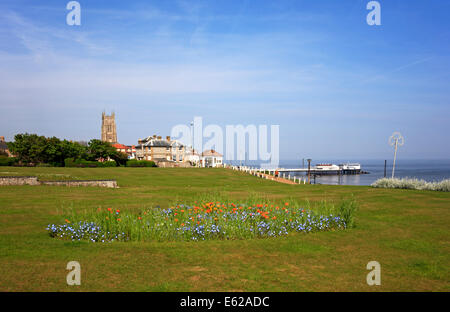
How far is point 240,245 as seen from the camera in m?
9.55

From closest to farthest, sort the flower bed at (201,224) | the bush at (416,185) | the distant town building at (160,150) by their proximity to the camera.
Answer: the flower bed at (201,224) < the bush at (416,185) < the distant town building at (160,150)

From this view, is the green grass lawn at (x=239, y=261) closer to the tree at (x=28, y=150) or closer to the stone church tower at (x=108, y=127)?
the tree at (x=28, y=150)

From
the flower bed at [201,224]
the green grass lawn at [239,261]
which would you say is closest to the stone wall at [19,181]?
the green grass lawn at [239,261]

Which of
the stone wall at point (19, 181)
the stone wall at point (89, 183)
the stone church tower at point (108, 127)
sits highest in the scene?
the stone church tower at point (108, 127)

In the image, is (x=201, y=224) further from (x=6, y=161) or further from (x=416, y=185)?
(x=6, y=161)

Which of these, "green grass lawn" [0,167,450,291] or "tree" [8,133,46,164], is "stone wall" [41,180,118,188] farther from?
"tree" [8,133,46,164]

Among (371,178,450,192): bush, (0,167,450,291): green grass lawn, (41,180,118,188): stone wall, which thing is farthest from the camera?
(371,178,450,192): bush

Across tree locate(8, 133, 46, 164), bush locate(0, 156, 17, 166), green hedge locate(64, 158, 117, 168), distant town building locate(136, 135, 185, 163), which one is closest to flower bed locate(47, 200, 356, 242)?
green hedge locate(64, 158, 117, 168)

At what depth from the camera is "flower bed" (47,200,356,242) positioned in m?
10.1

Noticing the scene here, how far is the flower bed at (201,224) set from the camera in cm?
1008

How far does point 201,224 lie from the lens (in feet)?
36.3

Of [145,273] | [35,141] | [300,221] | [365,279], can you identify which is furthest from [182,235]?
[35,141]

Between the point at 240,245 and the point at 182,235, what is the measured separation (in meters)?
1.91

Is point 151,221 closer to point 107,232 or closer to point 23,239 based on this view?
point 107,232
